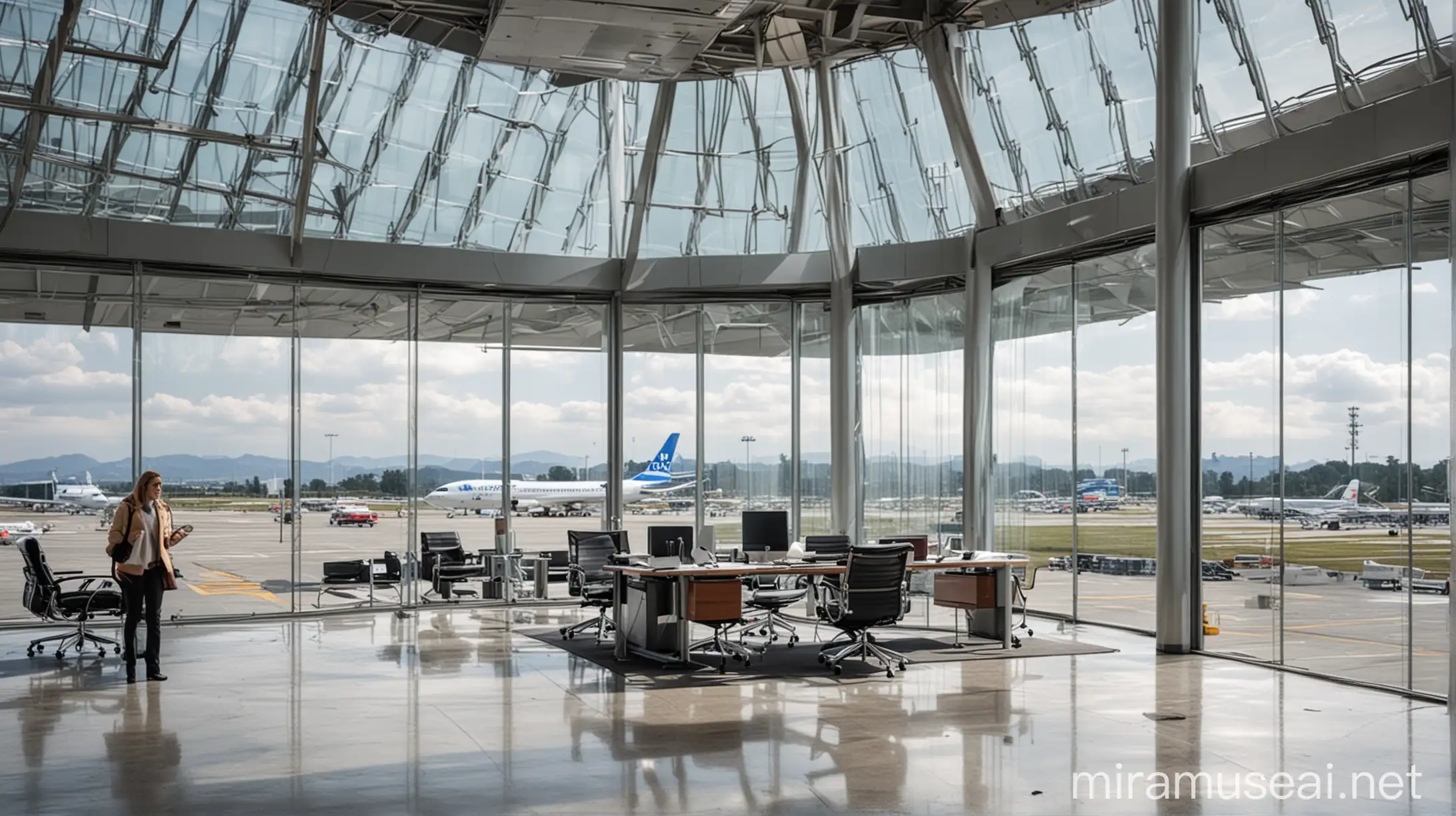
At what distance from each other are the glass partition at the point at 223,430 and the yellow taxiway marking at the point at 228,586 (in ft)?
0.04

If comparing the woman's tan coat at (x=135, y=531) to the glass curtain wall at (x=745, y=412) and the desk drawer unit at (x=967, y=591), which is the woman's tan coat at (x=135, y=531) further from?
the glass curtain wall at (x=745, y=412)

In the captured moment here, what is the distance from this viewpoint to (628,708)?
871cm

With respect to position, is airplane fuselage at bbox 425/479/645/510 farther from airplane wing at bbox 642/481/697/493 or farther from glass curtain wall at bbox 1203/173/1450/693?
glass curtain wall at bbox 1203/173/1450/693

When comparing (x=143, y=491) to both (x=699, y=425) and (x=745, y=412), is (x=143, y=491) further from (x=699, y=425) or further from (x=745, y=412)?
(x=745, y=412)

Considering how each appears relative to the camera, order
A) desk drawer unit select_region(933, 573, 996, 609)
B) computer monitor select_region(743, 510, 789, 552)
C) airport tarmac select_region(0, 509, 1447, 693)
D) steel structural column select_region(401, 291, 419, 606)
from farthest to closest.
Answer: steel structural column select_region(401, 291, 419, 606) < computer monitor select_region(743, 510, 789, 552) < desk drawer unit select_region(933, 573, 996, 609) < airport tarmac select_region(0, 509, 1447, 693)

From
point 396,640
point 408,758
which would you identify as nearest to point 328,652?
point 396,640

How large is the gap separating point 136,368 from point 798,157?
8150 mm

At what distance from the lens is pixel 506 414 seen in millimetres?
16375

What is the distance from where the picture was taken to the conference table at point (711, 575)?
10.7 meters

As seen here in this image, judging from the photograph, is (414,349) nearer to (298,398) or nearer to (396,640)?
(298,398)

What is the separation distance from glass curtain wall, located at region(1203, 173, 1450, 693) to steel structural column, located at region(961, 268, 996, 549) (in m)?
3.39

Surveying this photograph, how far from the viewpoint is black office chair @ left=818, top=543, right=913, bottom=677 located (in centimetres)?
1020

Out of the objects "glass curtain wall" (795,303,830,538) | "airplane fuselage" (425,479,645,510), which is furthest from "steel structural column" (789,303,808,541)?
"airplane fuselage" (425,479,645,510)

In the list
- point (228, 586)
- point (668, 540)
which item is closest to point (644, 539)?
point (668, 540)
